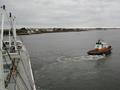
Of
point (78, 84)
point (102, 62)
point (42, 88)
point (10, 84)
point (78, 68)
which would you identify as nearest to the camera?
point (10, 84)

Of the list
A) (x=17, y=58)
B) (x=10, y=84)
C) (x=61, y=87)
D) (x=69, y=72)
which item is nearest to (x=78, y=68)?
(x=69, y=72)

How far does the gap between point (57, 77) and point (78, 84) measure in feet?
13.2

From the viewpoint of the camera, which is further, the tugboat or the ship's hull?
the tugboat

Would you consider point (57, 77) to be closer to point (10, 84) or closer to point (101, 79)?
point (101, 79)

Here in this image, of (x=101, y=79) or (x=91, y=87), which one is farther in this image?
(x=101, y=79)

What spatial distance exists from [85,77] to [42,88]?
292 inches

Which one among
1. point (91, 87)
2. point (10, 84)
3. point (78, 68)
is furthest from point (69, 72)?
point (10, 84)

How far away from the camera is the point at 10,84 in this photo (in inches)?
528

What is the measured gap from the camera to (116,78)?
25938 mm

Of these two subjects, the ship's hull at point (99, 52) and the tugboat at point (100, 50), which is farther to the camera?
the tugboat at point (100, 50)

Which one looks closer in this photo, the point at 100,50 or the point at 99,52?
the point at 99,52

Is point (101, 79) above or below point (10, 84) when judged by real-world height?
below

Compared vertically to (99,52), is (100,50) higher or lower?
higher

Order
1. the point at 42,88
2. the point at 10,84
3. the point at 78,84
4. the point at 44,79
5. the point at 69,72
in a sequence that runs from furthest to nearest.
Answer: the point at 69,72 < the point at 44,79 < the point at 78,84 < the point at 42,88 < the point at 10,84
